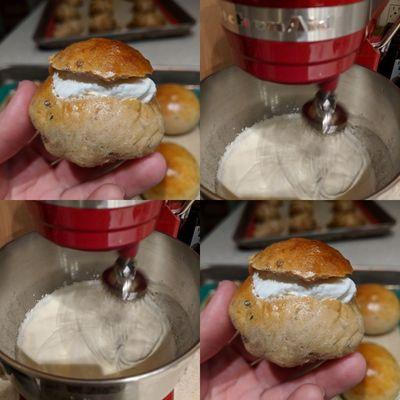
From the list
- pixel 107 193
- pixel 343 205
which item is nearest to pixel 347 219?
pixel 343 205

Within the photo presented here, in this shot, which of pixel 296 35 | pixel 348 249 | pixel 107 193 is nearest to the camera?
pixel 296 35

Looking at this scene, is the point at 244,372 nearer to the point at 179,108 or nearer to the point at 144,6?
the point at 179,108

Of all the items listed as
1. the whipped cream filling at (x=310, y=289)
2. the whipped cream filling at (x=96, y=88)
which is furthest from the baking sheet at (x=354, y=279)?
the whipped cream filling at (x=96, y=88)

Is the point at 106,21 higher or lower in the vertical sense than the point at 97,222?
higher

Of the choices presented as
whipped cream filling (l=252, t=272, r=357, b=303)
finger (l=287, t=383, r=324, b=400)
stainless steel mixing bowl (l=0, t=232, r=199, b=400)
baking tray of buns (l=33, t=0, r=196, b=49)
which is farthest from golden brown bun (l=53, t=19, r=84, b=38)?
finger (l=287, t=383, r=324, b=400)

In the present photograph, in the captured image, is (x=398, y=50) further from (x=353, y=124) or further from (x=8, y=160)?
(x=8, y=160)

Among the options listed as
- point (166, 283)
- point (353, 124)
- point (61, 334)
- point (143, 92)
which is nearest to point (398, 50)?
point (353, 124)

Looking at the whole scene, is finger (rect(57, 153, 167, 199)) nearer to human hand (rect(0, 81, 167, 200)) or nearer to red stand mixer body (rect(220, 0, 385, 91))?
human hand (rect(0, 81, 167, 200))
